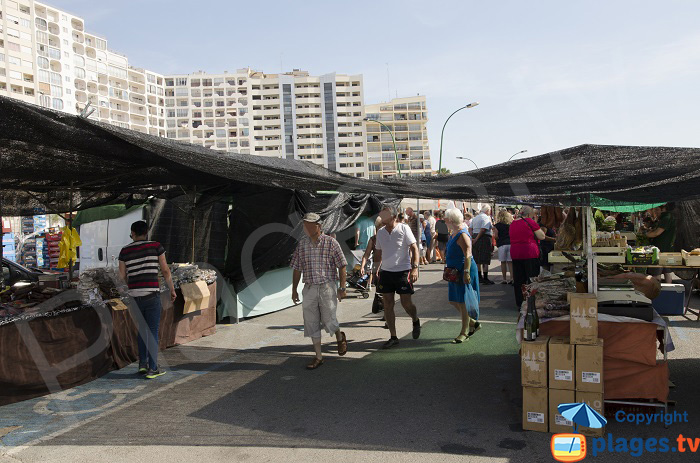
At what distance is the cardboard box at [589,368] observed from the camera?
4.52m

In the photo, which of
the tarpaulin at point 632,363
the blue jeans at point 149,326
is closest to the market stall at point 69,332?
the blue jeans at point 149,326

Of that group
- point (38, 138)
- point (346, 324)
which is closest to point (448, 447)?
point (38, 138)

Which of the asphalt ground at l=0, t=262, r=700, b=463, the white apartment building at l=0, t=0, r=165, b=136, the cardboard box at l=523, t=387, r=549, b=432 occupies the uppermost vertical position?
the white apartment building at l=0, t=0, r=165, b=136

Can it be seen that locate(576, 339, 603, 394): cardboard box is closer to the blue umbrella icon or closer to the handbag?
the blue umbrella icon

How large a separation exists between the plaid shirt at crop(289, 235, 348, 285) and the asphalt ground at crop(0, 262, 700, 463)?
1.12m

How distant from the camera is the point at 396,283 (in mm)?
7566

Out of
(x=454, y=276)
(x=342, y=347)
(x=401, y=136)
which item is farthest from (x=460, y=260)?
(x=401, y=136)

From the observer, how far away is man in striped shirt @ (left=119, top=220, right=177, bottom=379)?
6.43 meters

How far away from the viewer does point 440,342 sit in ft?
25.9

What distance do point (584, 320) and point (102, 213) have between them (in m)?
11.4

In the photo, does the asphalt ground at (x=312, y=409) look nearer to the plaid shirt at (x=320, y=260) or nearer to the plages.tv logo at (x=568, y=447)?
the plages.tv logo at (x=568, y=447)

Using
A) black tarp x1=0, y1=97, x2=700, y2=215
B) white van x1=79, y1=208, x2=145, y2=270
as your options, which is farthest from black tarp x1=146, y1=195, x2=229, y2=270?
black tarp x1=0, y1=97, x2=700, y2=215

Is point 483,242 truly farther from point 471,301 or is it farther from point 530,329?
point 530,329

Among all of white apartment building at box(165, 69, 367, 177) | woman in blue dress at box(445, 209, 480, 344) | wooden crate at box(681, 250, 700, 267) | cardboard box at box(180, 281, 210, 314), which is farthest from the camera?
white apartment building at box(165, 69, 367, 177)
